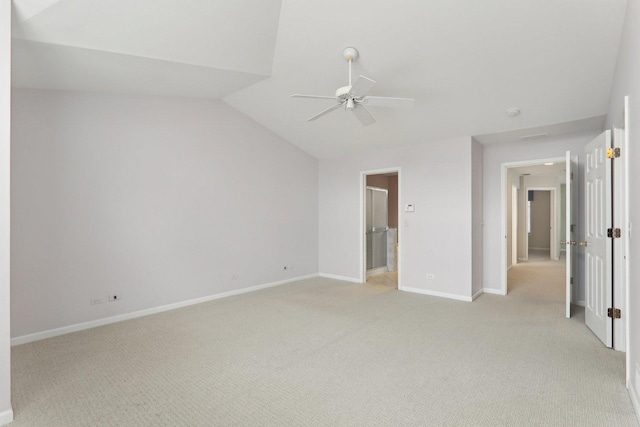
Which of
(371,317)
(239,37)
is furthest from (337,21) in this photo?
(371,317)

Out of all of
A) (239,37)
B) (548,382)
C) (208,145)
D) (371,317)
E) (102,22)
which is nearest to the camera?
(548,382)

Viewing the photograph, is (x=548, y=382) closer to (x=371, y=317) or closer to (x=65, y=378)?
(x=371, y=317)

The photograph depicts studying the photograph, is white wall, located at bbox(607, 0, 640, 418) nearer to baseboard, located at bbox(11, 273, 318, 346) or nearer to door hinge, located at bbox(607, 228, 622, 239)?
door hinge, located at bbox(607, 228, 622, 239)

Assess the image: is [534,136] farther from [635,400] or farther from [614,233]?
[635,400]

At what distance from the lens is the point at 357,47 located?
3389mm

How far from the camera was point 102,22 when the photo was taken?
2.71 m

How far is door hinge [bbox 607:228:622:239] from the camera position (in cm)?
293

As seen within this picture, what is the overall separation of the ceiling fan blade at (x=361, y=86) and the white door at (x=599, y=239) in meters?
2.32

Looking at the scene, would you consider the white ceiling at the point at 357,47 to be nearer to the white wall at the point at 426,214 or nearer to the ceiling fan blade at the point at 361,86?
the ceiling fan blade at the point at 361,86

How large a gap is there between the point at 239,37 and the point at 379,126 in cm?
246

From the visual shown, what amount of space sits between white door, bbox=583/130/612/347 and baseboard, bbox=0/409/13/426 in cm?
489

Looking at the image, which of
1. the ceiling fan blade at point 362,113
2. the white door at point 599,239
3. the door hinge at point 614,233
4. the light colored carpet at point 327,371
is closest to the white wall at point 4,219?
the light colored carpet at point 327,371

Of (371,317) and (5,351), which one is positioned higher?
(5,351)

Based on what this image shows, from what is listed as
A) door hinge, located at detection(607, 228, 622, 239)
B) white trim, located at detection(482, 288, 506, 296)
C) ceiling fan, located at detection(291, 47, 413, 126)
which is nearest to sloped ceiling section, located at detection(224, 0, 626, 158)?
ceiling fan, located at detection(291, 47, 413, 126)
